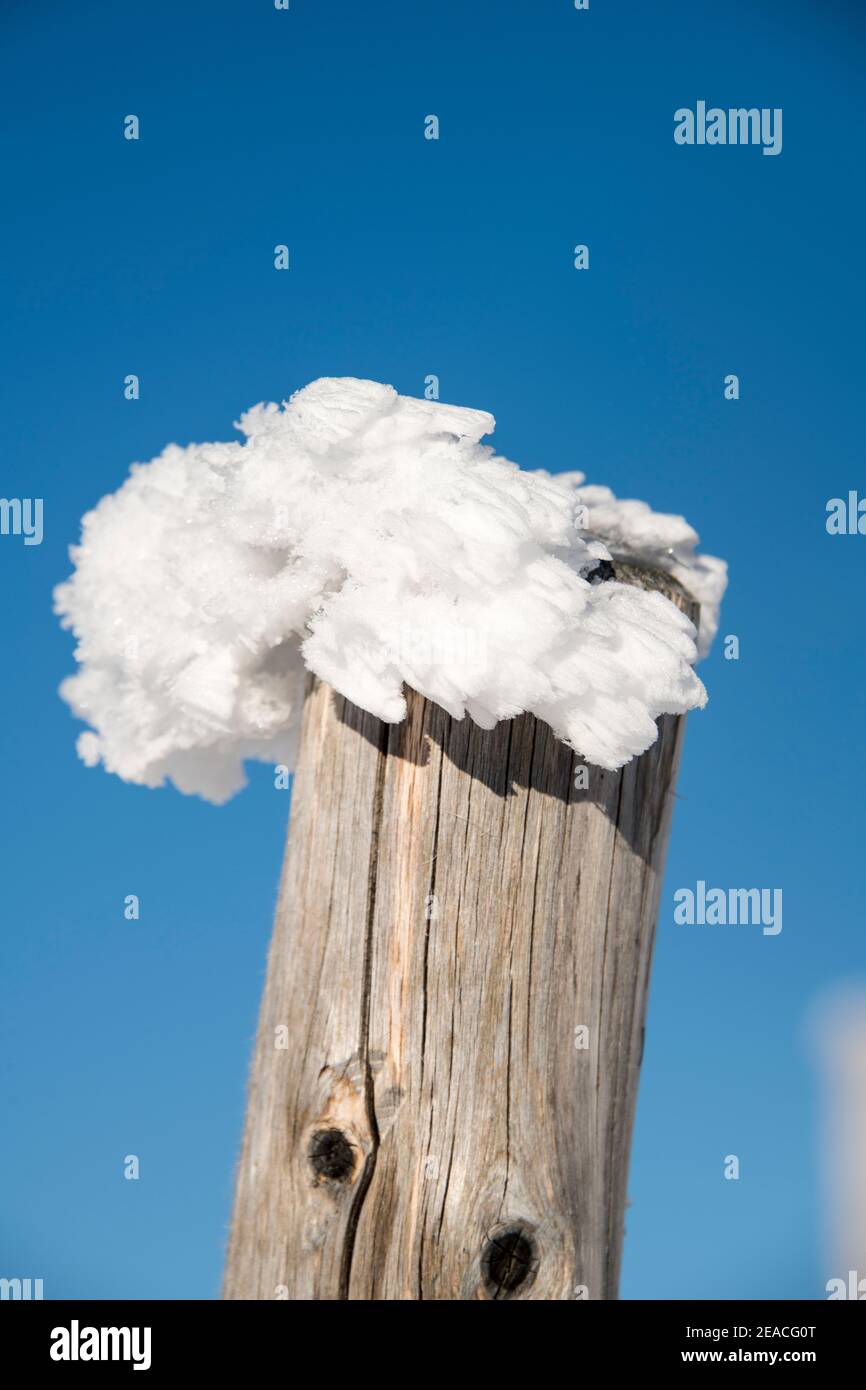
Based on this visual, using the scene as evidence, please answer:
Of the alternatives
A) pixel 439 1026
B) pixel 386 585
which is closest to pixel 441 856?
pixel 439 1026

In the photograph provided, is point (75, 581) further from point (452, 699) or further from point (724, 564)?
point (724, 564)

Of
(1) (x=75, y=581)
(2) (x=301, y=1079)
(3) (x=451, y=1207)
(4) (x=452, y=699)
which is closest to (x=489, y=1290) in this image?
(3) (x=451, y=1207)

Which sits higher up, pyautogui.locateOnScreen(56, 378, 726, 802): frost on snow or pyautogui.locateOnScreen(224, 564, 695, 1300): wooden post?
pyautogui.locateOnScreen(56, 378, 726, 802): frost on snow

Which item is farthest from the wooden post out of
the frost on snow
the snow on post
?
the frost on snow

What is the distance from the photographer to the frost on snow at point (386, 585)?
6.31 ft

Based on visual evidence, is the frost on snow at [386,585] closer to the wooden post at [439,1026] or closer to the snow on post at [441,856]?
the snow on post at [441,856]

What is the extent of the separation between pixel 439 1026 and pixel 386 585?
82 cm

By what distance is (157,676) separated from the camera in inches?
96.0

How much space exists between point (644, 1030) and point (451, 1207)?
62 cm

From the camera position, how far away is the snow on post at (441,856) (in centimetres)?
192

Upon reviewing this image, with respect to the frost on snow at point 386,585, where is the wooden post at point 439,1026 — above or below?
below

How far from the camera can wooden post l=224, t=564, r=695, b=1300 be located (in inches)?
75.6

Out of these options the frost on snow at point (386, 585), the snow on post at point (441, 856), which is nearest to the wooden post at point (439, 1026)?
the snow on post at point (441, 856)

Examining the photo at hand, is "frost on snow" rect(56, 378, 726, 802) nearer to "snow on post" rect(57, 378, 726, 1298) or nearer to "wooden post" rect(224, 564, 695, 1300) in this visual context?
→ "snow on post" rect(57, 378, 726, 1298)
